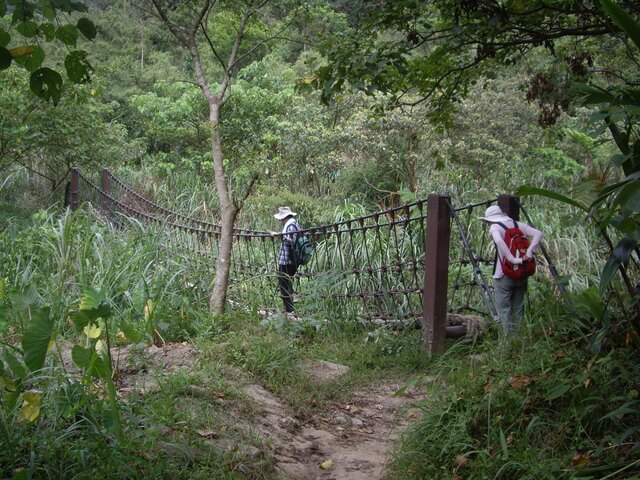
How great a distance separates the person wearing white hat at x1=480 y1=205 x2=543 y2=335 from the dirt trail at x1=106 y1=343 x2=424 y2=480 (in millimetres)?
1128

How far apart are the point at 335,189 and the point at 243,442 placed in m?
9.37

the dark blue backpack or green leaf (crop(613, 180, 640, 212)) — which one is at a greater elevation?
the dark blue backpack

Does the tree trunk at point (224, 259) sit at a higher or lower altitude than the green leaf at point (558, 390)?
higher

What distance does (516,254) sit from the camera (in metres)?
5.67

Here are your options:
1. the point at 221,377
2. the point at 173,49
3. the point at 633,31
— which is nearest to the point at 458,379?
the point at 221,377

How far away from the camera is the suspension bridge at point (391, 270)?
582 centimetres

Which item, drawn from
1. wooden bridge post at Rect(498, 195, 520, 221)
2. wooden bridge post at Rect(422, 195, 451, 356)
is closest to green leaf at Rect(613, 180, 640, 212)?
wooden bridge post at Rect(422, 195, 451, 356)

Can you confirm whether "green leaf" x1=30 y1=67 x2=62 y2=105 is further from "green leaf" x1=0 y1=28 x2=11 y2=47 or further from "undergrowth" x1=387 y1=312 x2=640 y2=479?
"undergrowth" x1=387 y1=312 x2=640 y2=479

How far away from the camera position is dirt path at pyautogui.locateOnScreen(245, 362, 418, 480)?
3855mm

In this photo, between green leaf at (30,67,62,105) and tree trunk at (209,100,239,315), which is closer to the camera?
green leaf at (30,67,62,105)

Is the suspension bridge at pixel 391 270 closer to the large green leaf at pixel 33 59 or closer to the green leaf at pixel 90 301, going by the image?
the green leaf at pixel 90 301

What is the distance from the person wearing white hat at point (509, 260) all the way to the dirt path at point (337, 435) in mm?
1189

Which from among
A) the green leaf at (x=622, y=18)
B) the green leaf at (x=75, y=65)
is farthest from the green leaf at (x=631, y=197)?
the green leaf at (x=75, y=65)

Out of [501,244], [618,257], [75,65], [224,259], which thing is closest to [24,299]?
[75,65]
